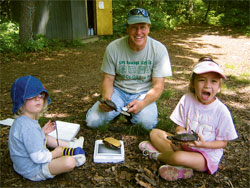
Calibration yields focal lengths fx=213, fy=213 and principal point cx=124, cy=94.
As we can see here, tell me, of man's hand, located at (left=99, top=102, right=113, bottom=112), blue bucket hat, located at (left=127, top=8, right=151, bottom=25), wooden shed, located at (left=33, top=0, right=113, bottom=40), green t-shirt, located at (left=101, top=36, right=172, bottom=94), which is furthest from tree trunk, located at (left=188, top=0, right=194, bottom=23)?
man's hand, located at (left=99, top=102, right=113, bottom=112)

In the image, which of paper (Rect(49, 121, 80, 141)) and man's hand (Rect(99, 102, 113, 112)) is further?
man's hand (Rect(99, 102, 113, 112))

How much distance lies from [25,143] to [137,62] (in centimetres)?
182

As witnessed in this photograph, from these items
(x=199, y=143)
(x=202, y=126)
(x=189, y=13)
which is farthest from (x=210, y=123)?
(x=189, y=13)

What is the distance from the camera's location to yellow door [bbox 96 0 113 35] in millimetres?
10664

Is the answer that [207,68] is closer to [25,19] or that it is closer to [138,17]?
[138,17]

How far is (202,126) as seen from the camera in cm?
220

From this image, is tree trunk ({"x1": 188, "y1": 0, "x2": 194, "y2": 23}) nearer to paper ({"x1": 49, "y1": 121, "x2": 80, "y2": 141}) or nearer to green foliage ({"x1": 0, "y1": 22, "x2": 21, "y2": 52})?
green foliage ({"x1": 0, "y1": 22, "x2": 21, "y2": 52})

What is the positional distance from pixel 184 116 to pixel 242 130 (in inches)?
53.6

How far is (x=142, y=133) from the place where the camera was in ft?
9.84

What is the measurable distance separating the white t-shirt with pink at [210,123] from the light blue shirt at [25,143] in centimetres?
150

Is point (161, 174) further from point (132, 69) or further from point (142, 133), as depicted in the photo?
point (132, 69)

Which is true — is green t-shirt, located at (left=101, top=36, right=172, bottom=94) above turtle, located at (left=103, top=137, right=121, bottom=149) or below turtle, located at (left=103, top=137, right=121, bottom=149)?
above

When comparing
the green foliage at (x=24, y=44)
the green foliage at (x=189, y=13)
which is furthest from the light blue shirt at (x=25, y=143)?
the green foliage at (x=189, y=13)

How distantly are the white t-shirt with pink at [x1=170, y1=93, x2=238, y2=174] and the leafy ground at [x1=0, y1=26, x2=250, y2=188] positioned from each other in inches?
10.2
